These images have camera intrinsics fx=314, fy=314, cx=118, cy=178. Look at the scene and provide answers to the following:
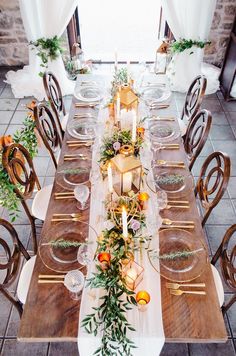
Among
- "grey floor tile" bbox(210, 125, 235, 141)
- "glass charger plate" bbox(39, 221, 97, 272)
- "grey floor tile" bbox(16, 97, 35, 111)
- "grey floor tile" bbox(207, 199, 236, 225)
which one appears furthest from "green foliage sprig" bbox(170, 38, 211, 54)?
"glass charger plate" bbox(39, 221, 97, 272)

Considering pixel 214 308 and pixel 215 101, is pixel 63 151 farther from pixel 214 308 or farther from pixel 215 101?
pixel 215 101

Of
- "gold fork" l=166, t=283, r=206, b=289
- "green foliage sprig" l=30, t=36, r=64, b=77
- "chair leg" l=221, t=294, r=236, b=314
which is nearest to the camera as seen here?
"gold fork" l=166, t=283, r=206, b=289

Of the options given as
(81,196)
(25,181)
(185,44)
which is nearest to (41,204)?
(25,181)

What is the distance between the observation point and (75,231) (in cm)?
174

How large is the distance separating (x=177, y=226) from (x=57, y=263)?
2.25ft

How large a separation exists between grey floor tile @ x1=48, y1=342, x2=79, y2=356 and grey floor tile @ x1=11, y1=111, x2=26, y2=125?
2.52 m

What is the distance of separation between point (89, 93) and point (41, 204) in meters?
1.10

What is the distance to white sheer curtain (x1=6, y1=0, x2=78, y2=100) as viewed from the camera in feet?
11.9

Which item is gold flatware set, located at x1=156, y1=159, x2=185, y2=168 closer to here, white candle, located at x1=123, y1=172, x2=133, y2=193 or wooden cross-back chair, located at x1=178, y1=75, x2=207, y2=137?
white candle, located at x1=123, y1=172, x2=133, y2=193

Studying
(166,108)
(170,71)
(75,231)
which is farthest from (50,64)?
(75,231)

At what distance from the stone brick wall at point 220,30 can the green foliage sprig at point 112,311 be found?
3.69 meters

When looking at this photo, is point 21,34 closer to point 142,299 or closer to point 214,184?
point 214,184

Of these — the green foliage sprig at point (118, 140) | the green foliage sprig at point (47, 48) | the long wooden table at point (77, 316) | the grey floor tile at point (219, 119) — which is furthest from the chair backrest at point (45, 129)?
the grey floor tile at point (219, 119)

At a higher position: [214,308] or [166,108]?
[166,108]
